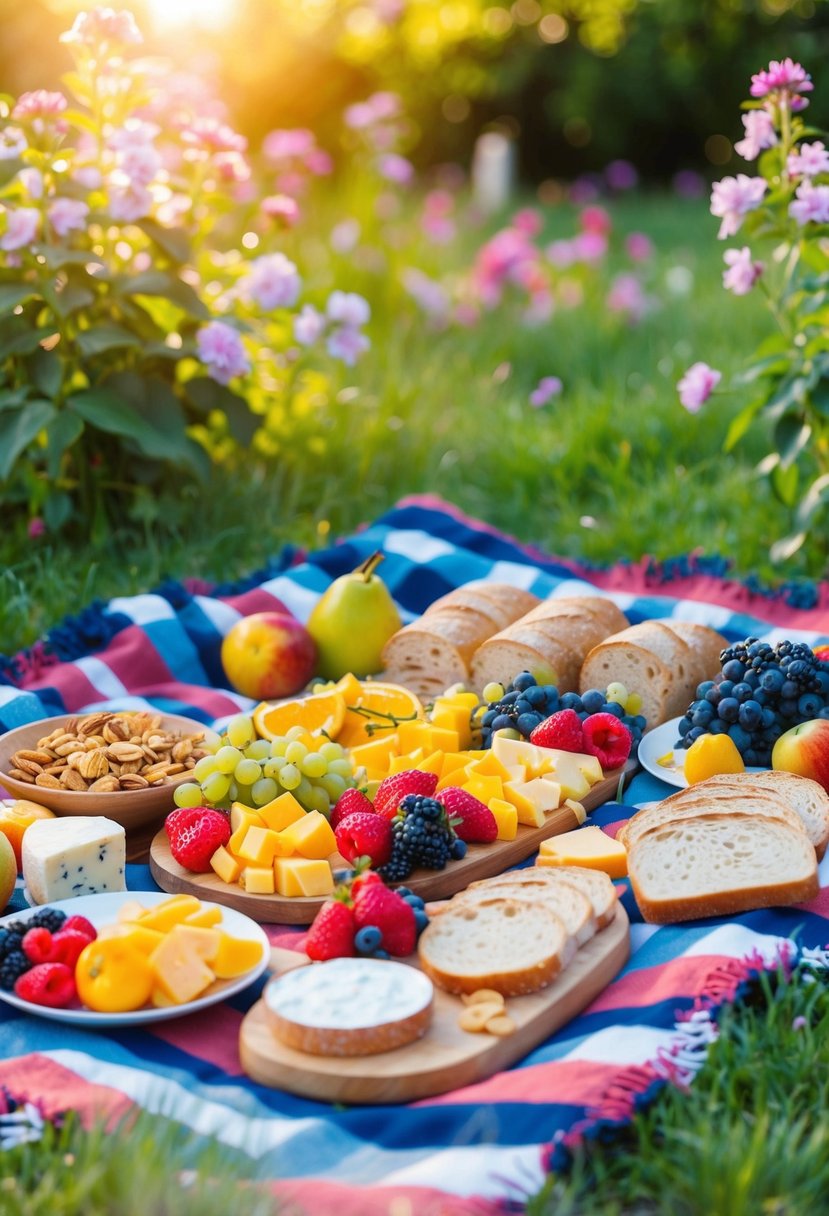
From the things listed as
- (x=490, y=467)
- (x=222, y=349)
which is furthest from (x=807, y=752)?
(x=490, y=467)

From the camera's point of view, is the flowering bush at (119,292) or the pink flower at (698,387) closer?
the flowering bush at (119,292)

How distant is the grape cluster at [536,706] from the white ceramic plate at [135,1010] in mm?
984

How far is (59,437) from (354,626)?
119cm

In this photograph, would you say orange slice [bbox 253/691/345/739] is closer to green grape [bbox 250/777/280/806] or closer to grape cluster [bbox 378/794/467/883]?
green grape [bbox 250/777/280/806]

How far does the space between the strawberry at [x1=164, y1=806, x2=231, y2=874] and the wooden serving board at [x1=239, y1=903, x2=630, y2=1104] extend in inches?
21.5

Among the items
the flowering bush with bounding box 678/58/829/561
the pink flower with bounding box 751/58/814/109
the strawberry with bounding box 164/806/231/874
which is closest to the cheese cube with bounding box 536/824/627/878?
the strawberry with bounding box 164/806/231/874

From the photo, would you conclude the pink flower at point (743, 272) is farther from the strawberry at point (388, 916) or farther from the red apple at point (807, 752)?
the strawberry at point (388, 916)

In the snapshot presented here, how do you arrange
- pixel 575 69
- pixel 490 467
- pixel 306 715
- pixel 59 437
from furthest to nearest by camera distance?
1. pixel 575 69
2. pixel 490 467
3. pixel 59 437
4. pixel 306 715

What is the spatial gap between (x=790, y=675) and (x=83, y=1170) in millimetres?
2075

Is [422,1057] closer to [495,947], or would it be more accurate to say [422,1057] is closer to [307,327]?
[495,947]

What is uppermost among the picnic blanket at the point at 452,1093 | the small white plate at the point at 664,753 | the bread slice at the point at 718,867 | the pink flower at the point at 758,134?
the pink flower at the point at 758,134

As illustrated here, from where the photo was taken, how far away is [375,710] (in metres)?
3.66

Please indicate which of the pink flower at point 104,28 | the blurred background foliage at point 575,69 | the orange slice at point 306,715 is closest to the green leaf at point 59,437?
the pink flower at point 104,28

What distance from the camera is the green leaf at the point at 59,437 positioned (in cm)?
442
